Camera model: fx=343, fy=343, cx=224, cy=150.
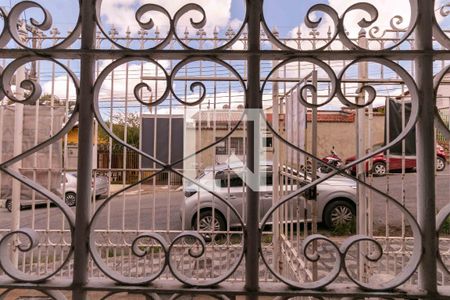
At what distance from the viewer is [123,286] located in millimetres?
712

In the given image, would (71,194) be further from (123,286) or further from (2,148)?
(123,286)

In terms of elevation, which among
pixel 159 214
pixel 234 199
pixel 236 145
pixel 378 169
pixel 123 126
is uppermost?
pixel 123 126

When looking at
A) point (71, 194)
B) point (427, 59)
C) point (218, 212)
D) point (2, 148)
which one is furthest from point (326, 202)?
point (427, 59)

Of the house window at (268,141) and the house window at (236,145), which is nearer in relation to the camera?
the house window at (268,141)

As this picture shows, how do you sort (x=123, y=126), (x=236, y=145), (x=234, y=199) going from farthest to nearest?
(x=123, y=126) → (x=234, y=199) → (x=236, y=145)

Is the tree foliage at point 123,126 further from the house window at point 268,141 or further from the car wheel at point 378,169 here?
the car wheel at point 378,169

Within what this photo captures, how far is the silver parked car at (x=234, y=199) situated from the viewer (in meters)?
3.08

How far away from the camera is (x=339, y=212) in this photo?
518cm

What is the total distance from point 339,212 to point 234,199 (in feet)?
6.92

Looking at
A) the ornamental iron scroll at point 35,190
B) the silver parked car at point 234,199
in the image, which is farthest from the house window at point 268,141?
the ornamental iron scroll at point 35,190

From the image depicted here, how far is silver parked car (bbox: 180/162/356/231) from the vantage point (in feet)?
10.1

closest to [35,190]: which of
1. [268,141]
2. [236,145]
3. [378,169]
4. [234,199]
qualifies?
[236,145]

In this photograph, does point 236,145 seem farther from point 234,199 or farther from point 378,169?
point 378,169

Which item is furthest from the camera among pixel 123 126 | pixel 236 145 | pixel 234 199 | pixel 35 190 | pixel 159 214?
pixel 159 214
